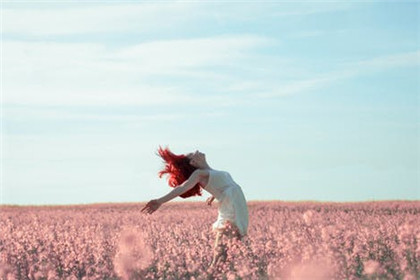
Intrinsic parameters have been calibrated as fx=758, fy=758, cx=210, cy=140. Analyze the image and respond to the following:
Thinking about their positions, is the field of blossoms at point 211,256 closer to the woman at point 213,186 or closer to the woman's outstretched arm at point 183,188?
the woman at point 213,186

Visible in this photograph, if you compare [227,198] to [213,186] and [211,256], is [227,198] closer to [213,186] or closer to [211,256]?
[213,186]

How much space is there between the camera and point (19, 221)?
792 inches

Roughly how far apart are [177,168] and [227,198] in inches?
26.2

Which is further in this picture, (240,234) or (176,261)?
Result: (240,234)

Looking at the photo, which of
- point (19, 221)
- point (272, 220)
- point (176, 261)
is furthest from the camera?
point (19, 221)

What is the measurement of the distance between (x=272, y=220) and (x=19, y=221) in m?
6.87

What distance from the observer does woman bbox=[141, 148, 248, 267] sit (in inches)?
332

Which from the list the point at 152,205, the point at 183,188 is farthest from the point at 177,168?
the point at 152,205

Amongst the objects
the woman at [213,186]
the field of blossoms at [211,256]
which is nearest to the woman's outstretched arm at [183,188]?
the woman at [213,186]

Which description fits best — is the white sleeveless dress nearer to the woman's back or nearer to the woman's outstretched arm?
the woman's back

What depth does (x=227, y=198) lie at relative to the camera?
28.0ft

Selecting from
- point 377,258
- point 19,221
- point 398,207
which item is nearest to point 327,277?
point 377,258

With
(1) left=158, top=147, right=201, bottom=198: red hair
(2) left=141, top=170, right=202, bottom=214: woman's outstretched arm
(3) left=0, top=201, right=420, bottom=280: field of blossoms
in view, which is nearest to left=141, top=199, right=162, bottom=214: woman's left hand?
(2) left=141, top=170, right=202, bottom=214: woman's outstretched arm

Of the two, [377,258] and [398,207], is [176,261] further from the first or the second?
[398,207]
